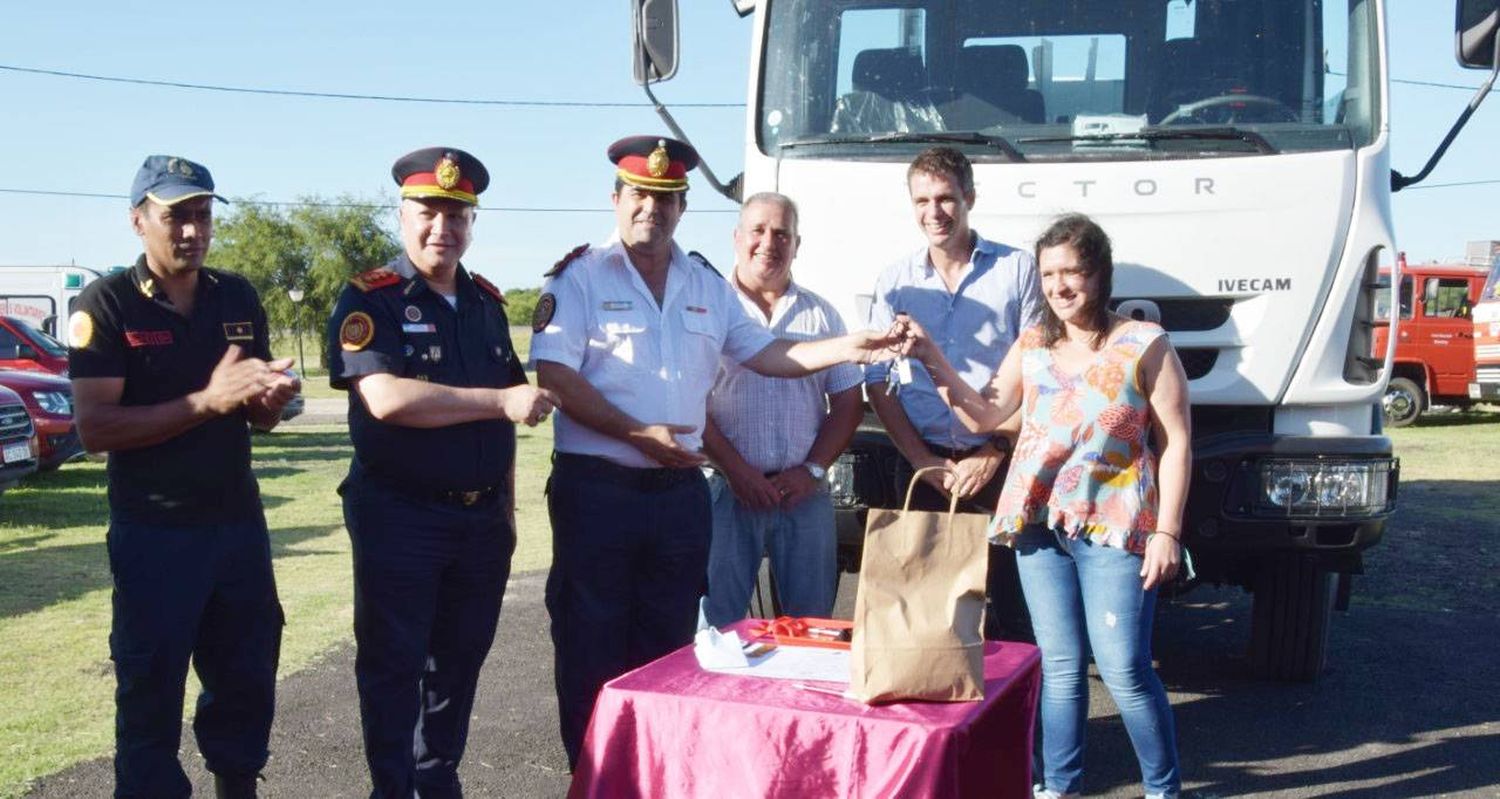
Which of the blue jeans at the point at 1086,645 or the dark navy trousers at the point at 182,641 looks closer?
the dark navy trousers at the point at 182,641

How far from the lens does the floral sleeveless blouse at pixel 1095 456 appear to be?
3771 mm

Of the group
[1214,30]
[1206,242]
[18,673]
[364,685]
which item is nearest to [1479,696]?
[1206,242]

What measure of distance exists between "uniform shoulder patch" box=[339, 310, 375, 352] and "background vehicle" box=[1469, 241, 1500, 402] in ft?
58.5

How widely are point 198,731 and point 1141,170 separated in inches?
134

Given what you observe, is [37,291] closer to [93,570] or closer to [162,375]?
[93,570]

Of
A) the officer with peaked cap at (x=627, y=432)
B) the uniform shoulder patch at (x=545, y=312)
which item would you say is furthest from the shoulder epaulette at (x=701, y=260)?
the uniform shoulder patch at (x=545, y=312)

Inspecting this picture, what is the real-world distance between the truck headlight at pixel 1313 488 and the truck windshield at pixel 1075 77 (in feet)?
3.49

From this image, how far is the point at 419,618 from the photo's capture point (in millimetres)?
3521

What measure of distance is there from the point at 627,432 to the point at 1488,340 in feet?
57.7

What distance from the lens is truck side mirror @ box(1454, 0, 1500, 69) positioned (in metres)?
4.94

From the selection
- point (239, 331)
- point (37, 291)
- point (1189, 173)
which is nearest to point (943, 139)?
point (1189, 173)

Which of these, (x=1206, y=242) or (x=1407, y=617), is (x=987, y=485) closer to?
(x=1206, y=242)

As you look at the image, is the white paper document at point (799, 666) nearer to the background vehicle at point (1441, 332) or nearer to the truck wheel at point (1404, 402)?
the background vehicle at point (1441, 332)

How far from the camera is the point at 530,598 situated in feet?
25.3
